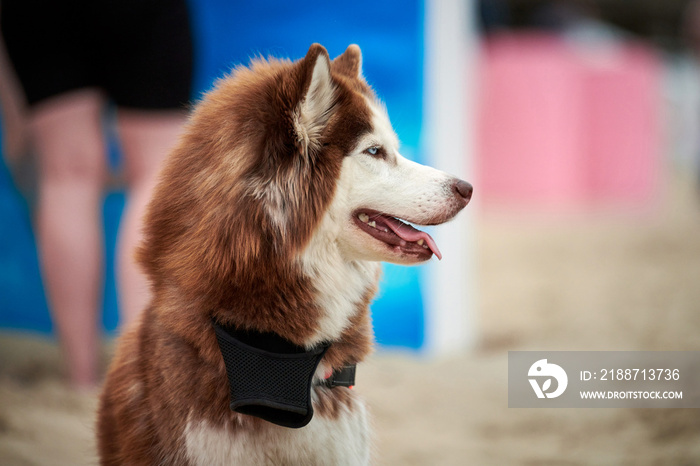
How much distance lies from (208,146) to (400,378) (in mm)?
2176

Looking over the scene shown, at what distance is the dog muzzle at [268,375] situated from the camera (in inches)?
54.9

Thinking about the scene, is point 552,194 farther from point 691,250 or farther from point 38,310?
point 38,310

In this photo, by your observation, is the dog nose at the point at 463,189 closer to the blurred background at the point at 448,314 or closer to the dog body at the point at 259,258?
the dog body at the point at 259,258

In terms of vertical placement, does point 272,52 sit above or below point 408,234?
above

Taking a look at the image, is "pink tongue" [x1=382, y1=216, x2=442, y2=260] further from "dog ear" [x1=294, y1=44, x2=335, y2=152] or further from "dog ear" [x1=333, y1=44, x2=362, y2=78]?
"dog ear" [x1=333, y1=44, x2=362, y2=78]

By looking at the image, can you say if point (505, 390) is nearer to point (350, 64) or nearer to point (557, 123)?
point (350, 64)

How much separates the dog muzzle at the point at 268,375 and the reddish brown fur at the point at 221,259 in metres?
0.03

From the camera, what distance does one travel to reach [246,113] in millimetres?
1512

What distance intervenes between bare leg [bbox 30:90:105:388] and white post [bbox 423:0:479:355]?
187 centimetres

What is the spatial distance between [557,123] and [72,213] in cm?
835

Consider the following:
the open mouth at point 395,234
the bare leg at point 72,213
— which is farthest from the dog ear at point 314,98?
the bare leg at point 72,213

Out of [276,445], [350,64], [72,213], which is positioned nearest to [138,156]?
[72,213]

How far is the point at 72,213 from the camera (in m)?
2.68

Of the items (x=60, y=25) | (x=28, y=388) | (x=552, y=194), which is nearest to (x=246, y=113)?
(x=60, y=25)
